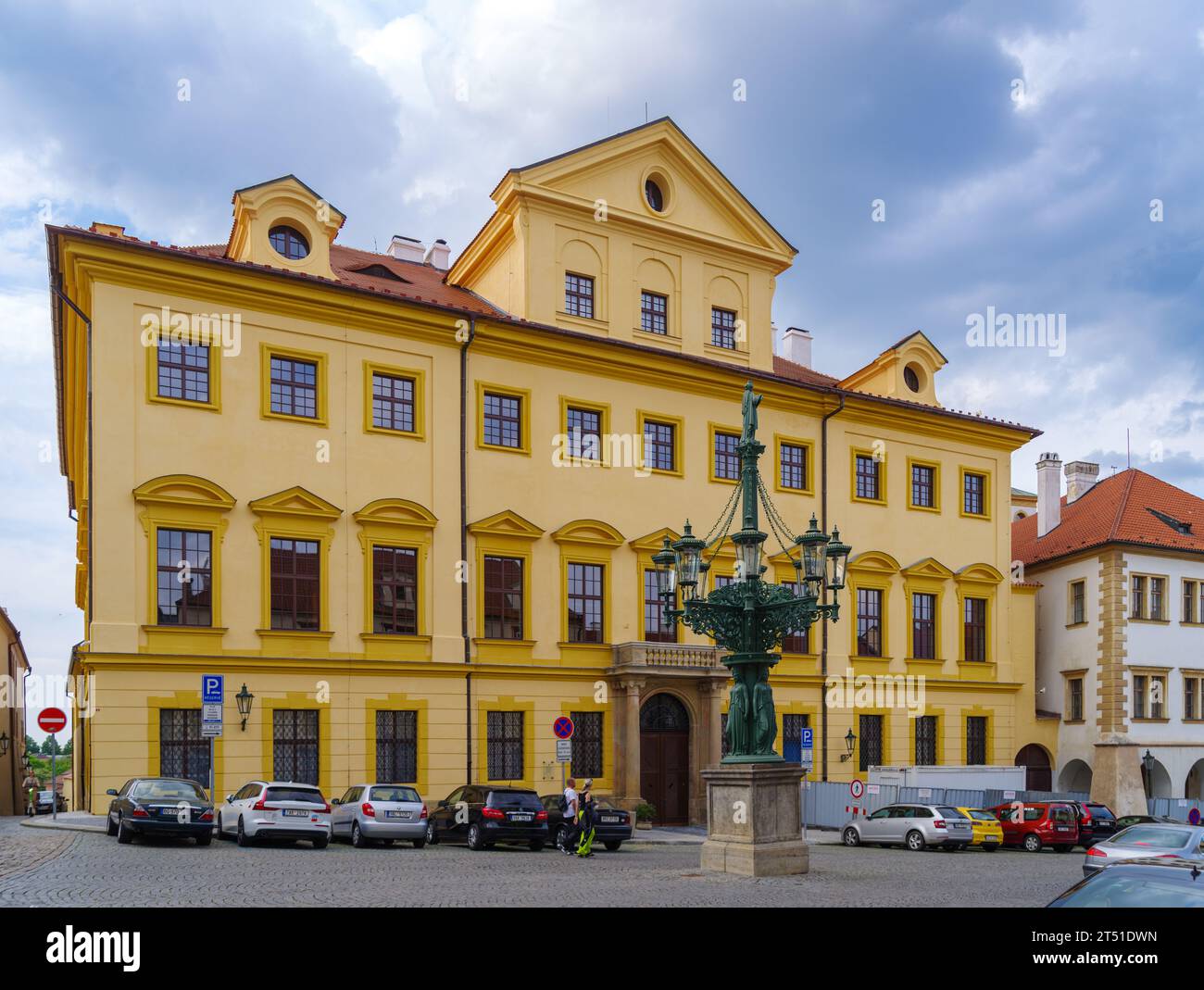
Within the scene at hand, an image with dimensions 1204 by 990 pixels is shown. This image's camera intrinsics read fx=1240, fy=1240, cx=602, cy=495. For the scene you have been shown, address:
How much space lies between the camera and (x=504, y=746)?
32781 millimetres

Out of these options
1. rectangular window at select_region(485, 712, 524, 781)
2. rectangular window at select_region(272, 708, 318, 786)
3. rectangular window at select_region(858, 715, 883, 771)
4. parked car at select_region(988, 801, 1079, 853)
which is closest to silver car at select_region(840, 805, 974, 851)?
parked car at select_region(988, 801, 1079, 853)

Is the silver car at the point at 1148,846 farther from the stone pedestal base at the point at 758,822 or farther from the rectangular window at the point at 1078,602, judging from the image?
the rectangular window at the point at 1078,602

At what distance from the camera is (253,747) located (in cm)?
2883

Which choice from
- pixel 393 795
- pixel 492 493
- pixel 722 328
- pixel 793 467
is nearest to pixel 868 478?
pixel 793 467

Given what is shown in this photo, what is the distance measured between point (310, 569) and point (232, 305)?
669 centimetres

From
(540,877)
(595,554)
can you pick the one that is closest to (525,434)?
(595,554)

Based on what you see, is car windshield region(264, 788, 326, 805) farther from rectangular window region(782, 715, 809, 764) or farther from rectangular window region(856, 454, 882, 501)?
rectangular window region(856, 454, 882, 501)

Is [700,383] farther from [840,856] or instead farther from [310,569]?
[840,856]

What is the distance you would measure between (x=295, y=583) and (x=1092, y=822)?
70.8ft

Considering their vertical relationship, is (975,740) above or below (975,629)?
below

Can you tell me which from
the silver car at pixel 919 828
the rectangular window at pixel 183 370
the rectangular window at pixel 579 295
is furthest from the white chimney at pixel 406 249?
the silver car at pixel 919 828

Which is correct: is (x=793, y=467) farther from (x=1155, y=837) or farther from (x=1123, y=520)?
(x=1155, y=837)
